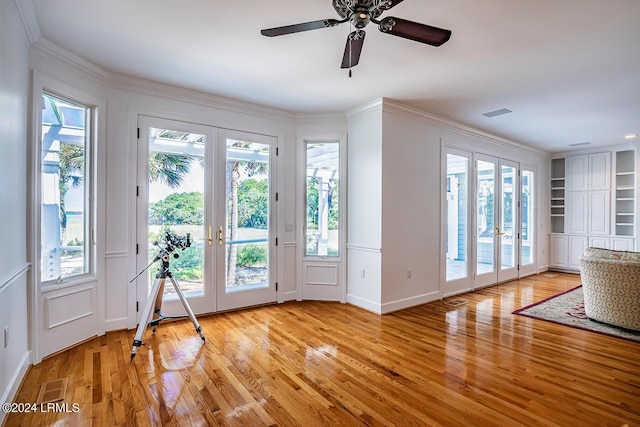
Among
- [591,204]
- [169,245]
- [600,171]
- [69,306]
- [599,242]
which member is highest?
[600,171]

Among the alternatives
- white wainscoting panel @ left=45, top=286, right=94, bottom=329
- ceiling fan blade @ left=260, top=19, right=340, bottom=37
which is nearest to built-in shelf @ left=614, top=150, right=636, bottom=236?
ceiling fan blade @ left=260, top=19, right=340, bottom=37

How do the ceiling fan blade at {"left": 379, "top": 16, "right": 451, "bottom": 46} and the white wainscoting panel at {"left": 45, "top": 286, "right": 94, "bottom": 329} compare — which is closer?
the ceiling fan blade at {"left": 379, "top": 16, "right": 451, "bottom": 46}

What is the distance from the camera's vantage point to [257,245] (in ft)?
14.8

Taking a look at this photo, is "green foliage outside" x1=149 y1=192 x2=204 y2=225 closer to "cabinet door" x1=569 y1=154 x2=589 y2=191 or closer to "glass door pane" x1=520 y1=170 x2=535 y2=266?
"glass door pane" x1=520 y1=170 x2=535 y2=266

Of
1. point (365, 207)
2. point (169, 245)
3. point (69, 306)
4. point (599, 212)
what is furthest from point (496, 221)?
point (69, 306)

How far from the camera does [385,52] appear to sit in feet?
9.68

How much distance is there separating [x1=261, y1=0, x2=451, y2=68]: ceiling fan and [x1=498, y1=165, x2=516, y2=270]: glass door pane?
4.93 metres

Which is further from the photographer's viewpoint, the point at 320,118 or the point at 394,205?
the point at 320,118

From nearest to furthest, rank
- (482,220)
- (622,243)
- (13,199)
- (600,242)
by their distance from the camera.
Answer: (13,199) → (482,220) → (622,243) → (600,242)

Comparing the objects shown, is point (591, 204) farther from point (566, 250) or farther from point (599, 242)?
point (566, 250)

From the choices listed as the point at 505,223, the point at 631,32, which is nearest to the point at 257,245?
the point at 631,32

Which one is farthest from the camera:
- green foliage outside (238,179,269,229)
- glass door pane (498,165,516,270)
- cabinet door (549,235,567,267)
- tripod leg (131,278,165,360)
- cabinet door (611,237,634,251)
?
cabinet door (549,235,567,267)

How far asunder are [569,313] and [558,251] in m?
3.93

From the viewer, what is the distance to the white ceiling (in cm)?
234
